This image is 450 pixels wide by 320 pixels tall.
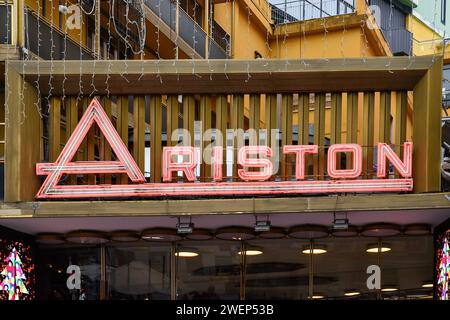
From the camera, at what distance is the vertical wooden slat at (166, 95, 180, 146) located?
14406mm

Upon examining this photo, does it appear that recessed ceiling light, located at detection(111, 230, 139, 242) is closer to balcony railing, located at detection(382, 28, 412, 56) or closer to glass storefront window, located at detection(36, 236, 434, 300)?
glass storefront window, located at detection(36, 236, 434, 300)

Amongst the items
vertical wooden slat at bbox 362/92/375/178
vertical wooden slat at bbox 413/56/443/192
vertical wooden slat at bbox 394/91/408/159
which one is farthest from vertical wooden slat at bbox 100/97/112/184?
vertical wooden slat at bbox 413/56/443/192

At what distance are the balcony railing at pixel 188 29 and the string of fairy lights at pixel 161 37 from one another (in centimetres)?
3

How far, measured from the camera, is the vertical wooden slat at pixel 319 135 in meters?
14.1

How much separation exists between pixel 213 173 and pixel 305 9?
15226 mm

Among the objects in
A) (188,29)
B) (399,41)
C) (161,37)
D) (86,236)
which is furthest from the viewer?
(399,41)

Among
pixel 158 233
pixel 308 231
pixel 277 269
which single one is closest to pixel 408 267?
pixel 308 231

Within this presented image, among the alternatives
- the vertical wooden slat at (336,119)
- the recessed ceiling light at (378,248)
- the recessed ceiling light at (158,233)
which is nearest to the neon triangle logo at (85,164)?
the recessed ceiling light at (158,233)

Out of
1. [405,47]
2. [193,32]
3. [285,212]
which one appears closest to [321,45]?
[193,32]

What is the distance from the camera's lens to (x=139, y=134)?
14445 millimetres

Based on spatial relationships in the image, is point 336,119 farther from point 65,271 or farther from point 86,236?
point 65,271

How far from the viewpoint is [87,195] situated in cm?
1361

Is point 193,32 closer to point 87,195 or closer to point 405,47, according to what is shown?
point 87,195

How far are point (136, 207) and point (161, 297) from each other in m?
3.03
